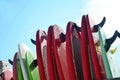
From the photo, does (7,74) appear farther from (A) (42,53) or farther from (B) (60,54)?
(B) (60,54)

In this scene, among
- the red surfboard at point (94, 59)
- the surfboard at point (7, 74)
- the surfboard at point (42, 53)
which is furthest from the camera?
the surfboard at point (7, 74)

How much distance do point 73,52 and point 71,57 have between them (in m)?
0.09

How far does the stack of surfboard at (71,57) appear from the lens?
2.72 m

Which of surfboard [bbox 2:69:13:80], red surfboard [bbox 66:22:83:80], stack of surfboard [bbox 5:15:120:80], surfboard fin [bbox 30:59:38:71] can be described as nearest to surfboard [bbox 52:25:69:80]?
stack of surfboard [bbox 5:15:120:80]

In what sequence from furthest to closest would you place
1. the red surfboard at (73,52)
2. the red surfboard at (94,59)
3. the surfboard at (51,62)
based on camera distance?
the surfboard at (51,62), the red surfboard at (73,52), the red surfboard at (94,59)

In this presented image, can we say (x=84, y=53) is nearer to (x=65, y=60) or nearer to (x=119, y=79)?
(x=65, y=60)

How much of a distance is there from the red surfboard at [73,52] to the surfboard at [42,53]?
12.9 inches

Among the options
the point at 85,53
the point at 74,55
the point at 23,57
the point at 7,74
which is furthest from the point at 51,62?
the point at 7,74

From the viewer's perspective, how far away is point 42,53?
3.11 metres

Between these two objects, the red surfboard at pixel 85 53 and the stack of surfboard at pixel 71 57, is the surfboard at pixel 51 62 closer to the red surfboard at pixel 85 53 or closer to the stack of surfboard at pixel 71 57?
the stack of surfboard at pixel 71 57

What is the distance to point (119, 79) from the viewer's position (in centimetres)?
214

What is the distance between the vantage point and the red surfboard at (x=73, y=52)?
2761 mm

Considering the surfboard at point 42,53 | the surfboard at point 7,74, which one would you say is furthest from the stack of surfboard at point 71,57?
the surfboard at point 7,74

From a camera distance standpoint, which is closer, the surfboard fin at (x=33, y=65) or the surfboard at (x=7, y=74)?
the surfboard fin at (x=33, y=65)
